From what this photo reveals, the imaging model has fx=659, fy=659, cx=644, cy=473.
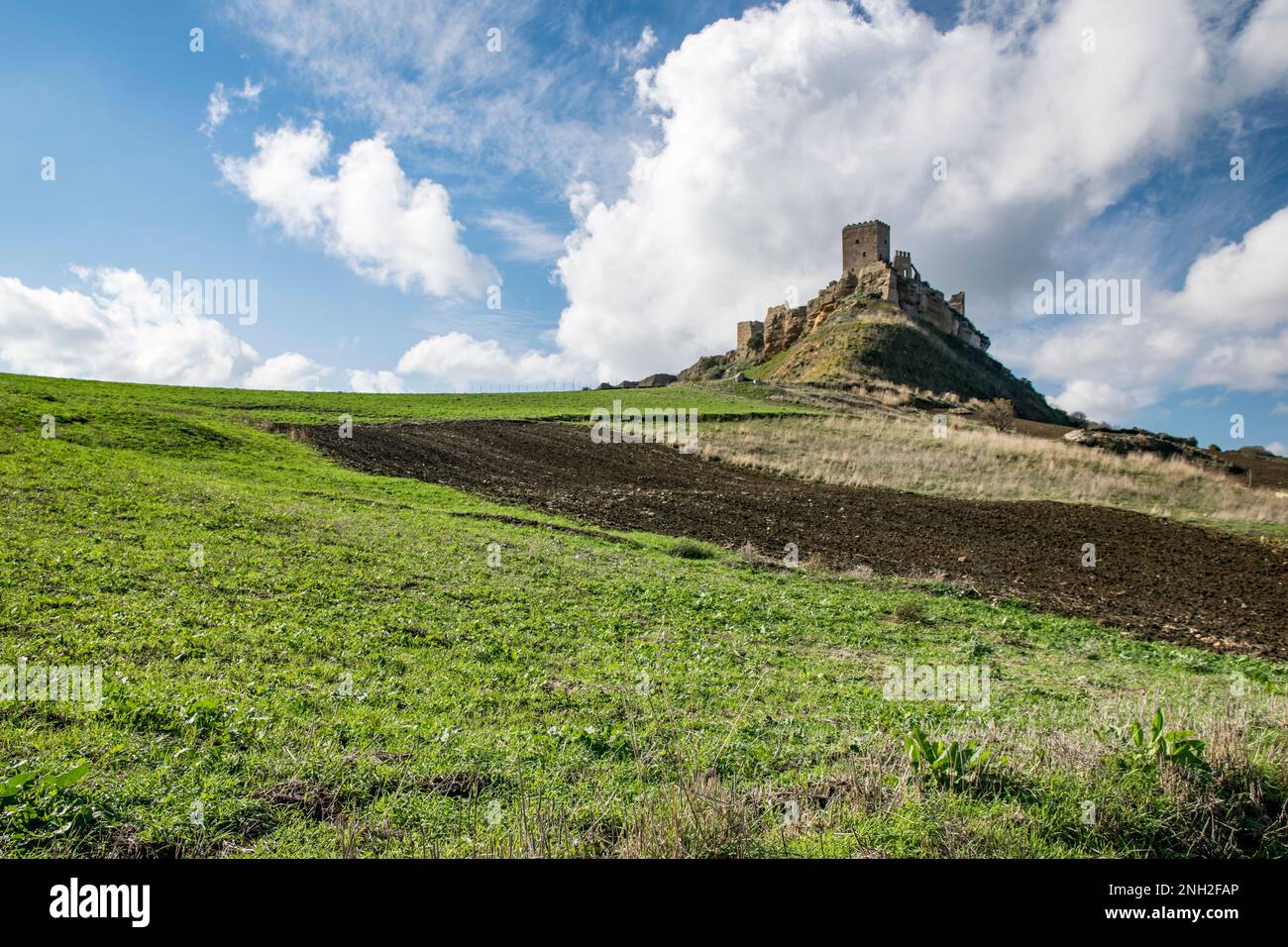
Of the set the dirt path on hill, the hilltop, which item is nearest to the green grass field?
the dirt path on hill

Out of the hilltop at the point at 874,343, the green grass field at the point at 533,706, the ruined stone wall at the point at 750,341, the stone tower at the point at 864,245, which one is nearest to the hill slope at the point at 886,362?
the hilltop at the point at 874,343

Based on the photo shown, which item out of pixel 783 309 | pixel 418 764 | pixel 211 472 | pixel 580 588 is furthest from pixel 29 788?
pixel 783 309

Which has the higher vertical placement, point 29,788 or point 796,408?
point 796,408

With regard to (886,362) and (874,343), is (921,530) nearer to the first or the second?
(886,362)

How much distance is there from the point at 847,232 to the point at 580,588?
12983 centimetres

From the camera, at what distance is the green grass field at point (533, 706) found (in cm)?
472

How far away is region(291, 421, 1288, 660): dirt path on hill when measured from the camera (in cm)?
1636

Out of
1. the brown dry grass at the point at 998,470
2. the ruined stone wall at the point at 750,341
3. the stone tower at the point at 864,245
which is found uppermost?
the stone tower at the point at 864,245

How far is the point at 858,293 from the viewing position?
384ft

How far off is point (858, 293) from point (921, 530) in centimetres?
10316

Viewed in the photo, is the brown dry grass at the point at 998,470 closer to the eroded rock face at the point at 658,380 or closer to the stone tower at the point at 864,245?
the eroded rock face at the point at 658,380

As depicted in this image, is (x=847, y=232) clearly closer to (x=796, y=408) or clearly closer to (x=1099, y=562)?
(x=796, y=408)


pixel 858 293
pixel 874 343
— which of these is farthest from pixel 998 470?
pixel 858 293
